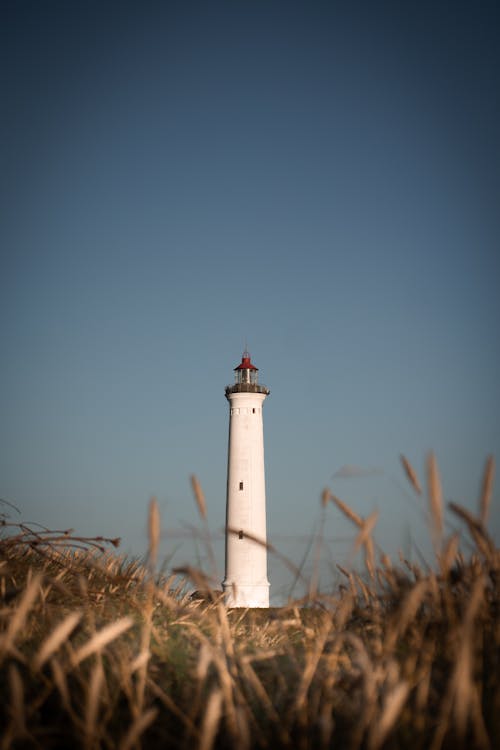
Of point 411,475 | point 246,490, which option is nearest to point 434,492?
point 411,475

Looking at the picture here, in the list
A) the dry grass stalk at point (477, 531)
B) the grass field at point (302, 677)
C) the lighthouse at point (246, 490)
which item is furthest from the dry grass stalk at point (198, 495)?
the lighthouse at point (246, 490)

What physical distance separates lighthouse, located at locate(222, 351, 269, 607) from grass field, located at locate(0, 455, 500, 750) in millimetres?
30950

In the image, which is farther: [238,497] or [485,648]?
[238,497]

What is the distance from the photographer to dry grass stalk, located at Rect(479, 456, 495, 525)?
7.30ft

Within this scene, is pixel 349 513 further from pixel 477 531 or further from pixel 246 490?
pixel 246 490

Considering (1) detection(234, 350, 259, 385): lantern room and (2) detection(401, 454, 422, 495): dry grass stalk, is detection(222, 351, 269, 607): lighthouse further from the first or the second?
(2) detection(401, 454, 422, 495): dry grass stalk

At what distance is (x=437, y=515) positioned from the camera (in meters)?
2.17

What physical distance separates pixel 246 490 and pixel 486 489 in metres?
34.4

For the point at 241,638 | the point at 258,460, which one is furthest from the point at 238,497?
the point at 241,638

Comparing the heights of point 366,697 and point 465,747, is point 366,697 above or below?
above

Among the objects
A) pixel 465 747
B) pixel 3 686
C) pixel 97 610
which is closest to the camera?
pixel 465 747

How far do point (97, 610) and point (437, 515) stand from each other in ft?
10.2

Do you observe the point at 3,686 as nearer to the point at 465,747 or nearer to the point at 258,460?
the point at 465,747

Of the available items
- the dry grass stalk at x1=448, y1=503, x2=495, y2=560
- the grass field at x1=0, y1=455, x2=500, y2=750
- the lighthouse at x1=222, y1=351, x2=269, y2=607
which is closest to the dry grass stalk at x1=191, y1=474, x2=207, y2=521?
the grass field at x1=0, y1=455, x2=500, y2=750
